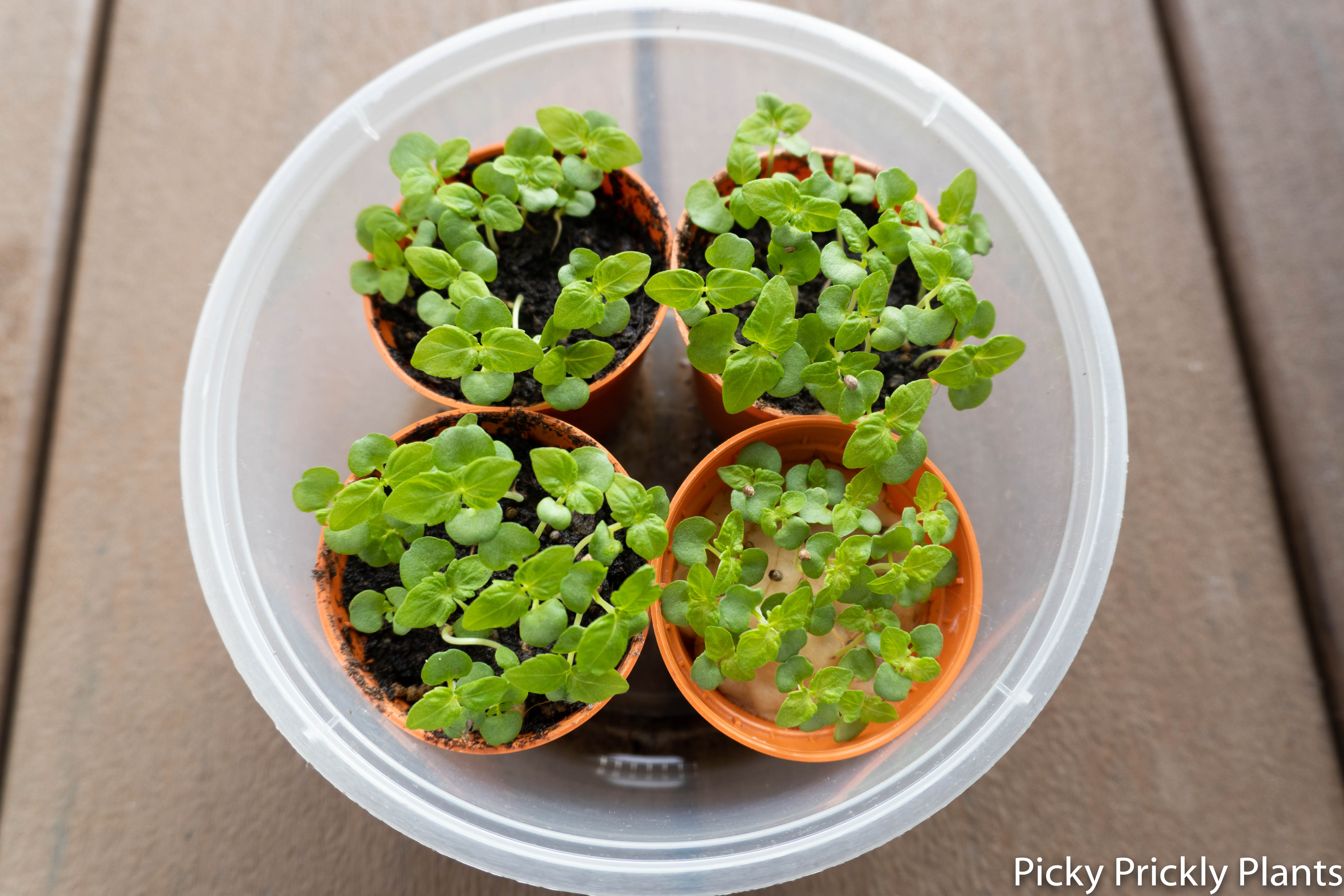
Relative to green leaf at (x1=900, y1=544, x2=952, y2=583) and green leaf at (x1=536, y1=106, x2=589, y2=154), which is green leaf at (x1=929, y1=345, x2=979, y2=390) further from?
green leaf at (x1=536, y1=106, x2=589, y2=154)

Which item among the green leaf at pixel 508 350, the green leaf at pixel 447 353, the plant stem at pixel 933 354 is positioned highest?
the plant stem at pixel 933 354

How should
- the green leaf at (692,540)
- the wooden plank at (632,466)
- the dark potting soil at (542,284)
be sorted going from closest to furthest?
the green leaf at (692,540)
the dark potting soil at (542,284)
the wooden plank at (632,466)

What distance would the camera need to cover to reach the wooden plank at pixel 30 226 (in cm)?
108

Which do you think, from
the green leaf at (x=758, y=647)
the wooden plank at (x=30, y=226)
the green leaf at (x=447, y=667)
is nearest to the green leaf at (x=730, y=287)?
the green leaf at (x=758, y=647)

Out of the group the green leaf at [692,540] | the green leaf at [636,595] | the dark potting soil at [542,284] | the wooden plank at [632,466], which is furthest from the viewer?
the wooden plank at [632,466]

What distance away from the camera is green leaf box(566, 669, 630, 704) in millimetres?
734

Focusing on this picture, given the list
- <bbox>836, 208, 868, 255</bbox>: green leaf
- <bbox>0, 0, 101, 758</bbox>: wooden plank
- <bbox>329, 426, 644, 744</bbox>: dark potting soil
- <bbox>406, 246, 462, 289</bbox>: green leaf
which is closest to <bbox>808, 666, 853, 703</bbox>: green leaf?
<bbox>329, 426, 644, 744</bbox>: dark potting soil

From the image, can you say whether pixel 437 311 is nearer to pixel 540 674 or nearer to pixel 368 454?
pixel 368 454

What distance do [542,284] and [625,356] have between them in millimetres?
149

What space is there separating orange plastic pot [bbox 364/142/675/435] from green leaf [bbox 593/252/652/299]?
105 millimetres

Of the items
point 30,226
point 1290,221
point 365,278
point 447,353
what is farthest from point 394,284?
point 1290,221

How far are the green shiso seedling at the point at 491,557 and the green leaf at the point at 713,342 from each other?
0.44 ft

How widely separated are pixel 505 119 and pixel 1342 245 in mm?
1217

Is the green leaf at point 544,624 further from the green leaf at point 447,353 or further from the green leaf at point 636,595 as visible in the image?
the green leaf at point 447,353
